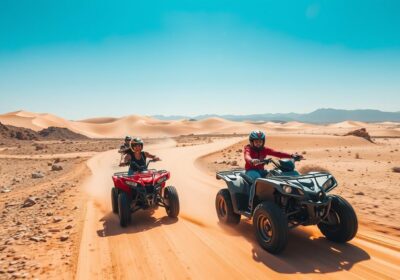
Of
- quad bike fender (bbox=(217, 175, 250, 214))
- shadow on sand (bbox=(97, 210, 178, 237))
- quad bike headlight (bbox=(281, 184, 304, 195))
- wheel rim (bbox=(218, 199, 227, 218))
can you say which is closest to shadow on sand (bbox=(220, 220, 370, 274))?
quad bike fender (bbox=(217, 175, 250, 214))

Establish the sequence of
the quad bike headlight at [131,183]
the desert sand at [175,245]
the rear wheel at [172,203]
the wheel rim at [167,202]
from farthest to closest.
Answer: the wheel rim at [167,202], the rear wheel at [172,203], the quad bike headlight at [131,183], the desert sand at [175,245]

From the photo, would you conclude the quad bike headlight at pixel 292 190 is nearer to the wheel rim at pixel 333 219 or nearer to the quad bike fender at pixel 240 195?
the wheel rim at pixel 333 219

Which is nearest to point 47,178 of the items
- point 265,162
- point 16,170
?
point 16,170

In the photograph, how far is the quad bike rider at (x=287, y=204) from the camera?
5.74 meters

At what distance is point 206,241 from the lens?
6.71 m

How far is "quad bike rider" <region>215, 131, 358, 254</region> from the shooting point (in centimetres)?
574

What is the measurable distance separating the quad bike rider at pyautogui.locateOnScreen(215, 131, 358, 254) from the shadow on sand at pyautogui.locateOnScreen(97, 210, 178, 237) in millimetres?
2024

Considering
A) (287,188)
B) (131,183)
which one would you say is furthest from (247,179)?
(131,183)

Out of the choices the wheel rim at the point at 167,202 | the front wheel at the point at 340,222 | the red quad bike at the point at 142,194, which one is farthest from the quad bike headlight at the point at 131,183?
the front wheel at the point at 340,222

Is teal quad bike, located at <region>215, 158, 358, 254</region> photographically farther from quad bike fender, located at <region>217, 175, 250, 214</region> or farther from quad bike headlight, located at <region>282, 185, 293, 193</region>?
quad bike fender, located at <region>217, 175, 250, 214</region>

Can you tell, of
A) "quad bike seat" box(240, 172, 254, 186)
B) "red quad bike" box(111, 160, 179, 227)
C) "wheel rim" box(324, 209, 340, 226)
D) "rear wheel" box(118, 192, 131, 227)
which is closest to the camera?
"wheel rim" box(324, 209, 340, 226)

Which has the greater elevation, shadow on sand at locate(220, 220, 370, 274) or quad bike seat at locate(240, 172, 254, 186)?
quad bike seat at locate(240, 172, 254, 186)

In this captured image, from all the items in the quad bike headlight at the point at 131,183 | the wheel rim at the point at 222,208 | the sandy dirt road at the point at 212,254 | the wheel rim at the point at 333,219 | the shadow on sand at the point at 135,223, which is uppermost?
the quad bike headlight at the point at 131,183

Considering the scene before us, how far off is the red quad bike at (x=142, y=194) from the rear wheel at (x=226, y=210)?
1.13 metres
